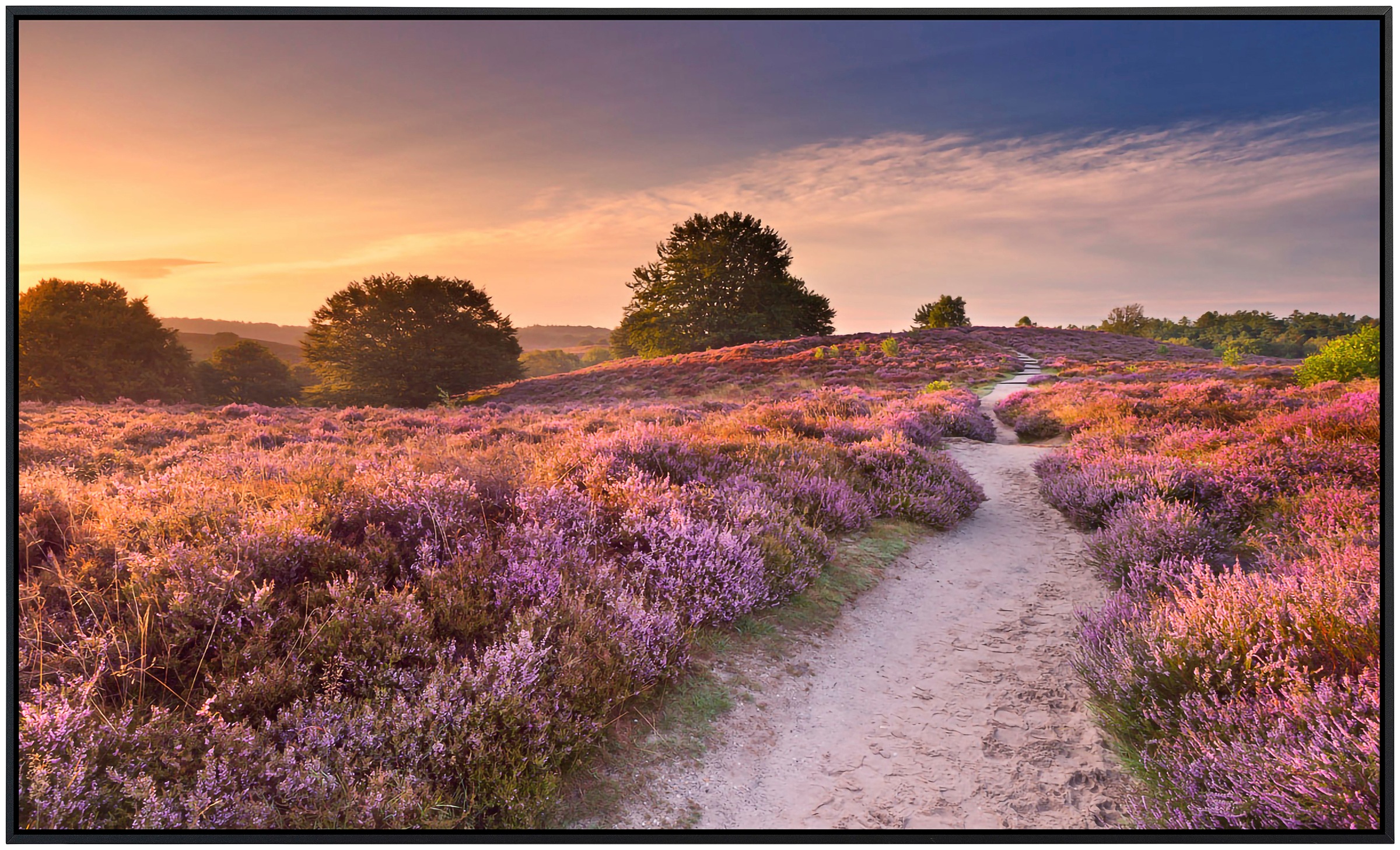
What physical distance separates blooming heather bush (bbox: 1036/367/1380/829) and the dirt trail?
308mm

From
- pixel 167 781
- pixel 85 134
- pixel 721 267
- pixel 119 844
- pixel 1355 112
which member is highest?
pixel 721 267

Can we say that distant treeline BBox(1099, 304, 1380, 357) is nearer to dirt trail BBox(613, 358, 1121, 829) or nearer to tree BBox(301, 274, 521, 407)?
dirt trail BBox(613, 358, 1121, 829)

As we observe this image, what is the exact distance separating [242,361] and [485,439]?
44.5m

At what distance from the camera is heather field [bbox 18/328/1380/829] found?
2.16 metres

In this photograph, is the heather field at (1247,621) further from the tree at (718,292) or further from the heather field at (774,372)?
the tree at (718,292)

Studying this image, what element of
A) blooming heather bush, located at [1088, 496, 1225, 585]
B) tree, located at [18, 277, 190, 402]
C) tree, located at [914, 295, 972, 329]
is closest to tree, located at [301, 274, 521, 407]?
tree, located at [18, 277, 190, 402]

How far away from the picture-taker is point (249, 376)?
137ft

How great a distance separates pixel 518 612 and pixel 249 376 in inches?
2013

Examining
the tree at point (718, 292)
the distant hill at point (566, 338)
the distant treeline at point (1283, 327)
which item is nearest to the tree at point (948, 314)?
the tree at point (718, 292)

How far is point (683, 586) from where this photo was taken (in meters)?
4.20

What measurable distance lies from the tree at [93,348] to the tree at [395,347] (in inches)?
452

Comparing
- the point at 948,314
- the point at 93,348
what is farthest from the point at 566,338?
the point at 93,348

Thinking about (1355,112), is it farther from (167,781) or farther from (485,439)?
(485,439)

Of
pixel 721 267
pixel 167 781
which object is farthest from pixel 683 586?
pixel 721 267
